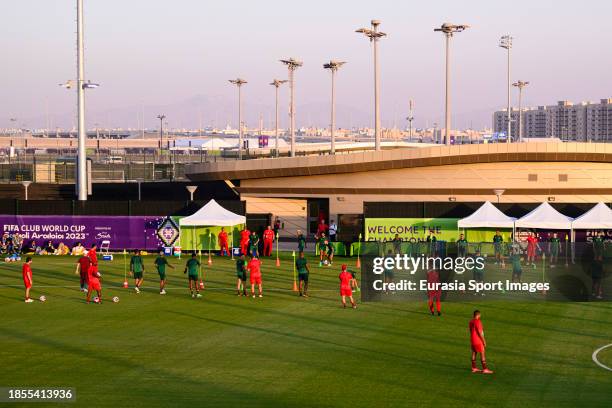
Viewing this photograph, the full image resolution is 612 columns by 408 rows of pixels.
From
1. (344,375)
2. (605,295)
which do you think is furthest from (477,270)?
(344,375)

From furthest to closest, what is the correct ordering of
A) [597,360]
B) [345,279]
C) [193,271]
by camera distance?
[193,271] → [345,279] → [597,360]

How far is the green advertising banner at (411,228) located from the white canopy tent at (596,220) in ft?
20.4

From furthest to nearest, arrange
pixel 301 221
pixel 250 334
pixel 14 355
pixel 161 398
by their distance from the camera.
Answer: pixel 301 221, pixel 250 334, pixel 14 355, pixel 161 398

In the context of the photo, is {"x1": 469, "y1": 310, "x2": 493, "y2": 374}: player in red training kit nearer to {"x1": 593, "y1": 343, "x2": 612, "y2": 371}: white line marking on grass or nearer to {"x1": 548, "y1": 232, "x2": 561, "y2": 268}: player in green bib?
{"x1": 593, "y1": 343, "x2": 612, "y2": 371}: white line marking on grass

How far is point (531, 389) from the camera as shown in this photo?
17.8 meters

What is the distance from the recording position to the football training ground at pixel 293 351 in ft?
57.2

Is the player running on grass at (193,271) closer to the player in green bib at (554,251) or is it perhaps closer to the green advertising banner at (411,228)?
the player in green bib at (554,251)

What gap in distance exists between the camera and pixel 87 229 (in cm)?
4581

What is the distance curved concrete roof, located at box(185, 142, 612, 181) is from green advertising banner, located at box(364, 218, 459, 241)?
12086 millimetres

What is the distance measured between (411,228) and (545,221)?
683 cm

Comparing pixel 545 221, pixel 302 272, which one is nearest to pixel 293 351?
pixel 302 272

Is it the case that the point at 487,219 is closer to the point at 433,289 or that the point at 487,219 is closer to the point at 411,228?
the point at 411,228

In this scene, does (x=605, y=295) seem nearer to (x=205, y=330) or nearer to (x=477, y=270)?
(x=477, y=270)

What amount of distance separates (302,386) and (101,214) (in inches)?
1181
